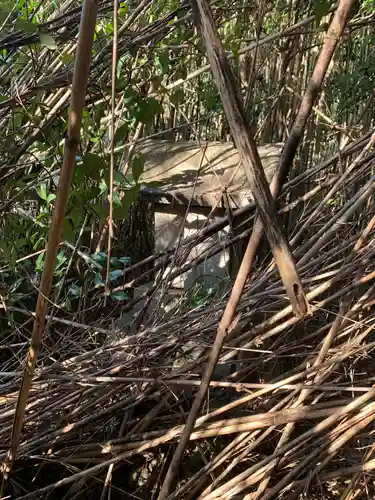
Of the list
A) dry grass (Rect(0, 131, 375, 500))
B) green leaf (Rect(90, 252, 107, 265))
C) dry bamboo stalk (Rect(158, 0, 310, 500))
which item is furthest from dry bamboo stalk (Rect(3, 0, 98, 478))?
green leaf (Rect(90, 252, 107, 265))

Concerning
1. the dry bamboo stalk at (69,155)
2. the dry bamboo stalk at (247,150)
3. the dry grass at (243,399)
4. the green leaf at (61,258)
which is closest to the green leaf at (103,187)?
the green leaf at (61,258)

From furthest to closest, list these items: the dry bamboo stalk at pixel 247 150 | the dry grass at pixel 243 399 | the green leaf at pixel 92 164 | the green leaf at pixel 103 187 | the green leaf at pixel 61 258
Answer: the green leaf at pixel 61 258 → the green leaf at pixel 103 187 → the green leaf at pixel 92 164 → the dry grass at pixel 243 399 → the dry bamboo stalk at pixel 247 150

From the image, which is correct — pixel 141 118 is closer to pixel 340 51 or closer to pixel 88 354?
pixel 88 354

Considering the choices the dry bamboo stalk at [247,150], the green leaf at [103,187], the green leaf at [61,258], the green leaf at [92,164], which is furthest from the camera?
the green leaf at [61,258]

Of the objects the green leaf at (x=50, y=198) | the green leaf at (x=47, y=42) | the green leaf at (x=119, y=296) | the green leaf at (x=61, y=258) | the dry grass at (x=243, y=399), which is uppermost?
the green leaf at (x=47, y=42)

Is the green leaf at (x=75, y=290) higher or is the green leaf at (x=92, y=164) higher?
the green leaf at (x=92, y=164)

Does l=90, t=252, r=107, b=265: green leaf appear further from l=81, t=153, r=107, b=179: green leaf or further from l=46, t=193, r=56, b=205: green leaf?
l=81, t=153, r=107, b=179: green leaf

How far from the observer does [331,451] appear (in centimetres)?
110

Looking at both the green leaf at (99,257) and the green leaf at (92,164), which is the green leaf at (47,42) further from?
the green leaf at (99,257)

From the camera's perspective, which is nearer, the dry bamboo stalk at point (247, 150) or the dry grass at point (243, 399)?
the dry bamboo stalk at point (247, 150)

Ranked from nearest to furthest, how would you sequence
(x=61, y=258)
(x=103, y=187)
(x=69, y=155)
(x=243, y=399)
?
(x=69, y=155), (x=243, y=399), (x=103, y=187), (x=61, y=258)

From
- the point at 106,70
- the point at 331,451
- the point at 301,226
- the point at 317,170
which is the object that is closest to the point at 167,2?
the point at 106,70

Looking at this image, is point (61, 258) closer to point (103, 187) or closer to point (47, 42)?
point (103, 187)

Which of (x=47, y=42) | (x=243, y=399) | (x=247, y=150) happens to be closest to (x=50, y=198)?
(x=47, y=42)
